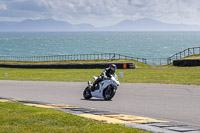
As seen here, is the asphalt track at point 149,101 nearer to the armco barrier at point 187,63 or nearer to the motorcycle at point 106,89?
the motorcycle at point 106,89

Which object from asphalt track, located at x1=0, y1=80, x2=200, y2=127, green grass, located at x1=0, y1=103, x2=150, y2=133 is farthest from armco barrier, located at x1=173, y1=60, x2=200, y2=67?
green grass, located at x1=0, y1=103, x2=150, y2=133

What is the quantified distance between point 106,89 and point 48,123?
5.49 m

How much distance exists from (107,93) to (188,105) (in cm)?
354

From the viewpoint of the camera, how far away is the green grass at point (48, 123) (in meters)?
8.45

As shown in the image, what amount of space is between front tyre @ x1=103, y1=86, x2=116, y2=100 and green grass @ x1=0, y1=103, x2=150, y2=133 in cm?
379

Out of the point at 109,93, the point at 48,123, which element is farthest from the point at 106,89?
the point at 48,123

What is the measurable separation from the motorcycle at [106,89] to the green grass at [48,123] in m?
3.52

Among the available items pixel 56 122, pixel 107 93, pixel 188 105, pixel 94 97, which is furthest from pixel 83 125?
pixel 94 97

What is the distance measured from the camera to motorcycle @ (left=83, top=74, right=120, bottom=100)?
46.1 feet

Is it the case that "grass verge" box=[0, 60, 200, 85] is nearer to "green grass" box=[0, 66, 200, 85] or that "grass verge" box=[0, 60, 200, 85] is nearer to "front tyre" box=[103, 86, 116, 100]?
"green grass" box=[0, 66, 200, 85]

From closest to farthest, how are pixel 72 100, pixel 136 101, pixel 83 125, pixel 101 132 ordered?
1. pixel 101 132
2. pixel 83 125
3. pixel 136 101
4. pixel 72 100

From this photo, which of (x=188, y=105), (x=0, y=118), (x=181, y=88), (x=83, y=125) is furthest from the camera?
(x=181, y=88)

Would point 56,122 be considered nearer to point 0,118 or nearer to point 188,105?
point 0,118

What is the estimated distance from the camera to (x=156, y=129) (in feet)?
27.7
